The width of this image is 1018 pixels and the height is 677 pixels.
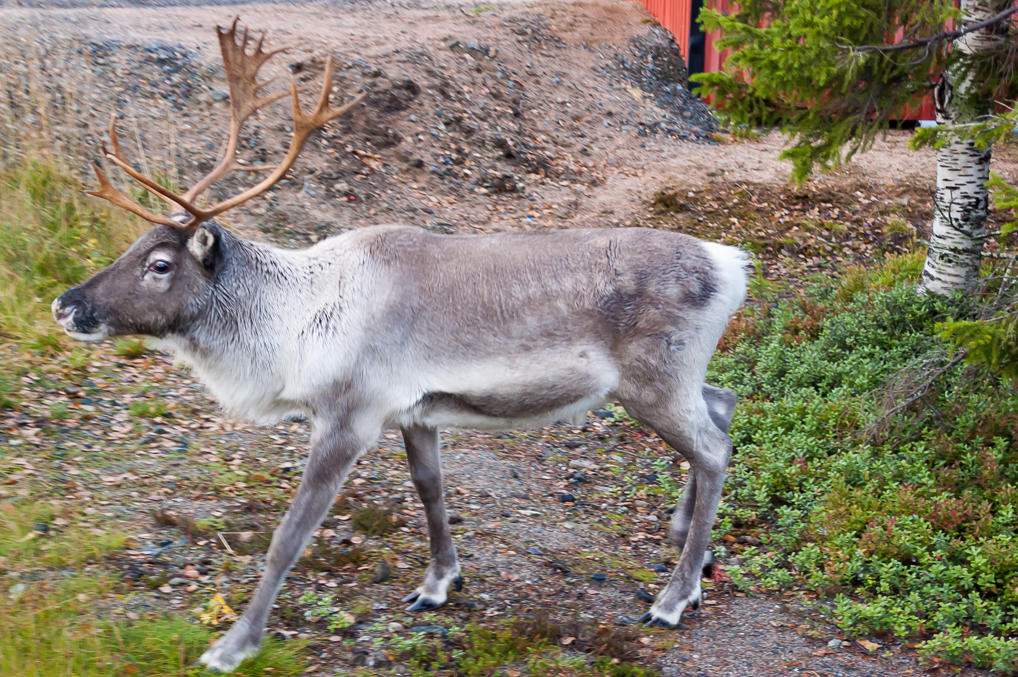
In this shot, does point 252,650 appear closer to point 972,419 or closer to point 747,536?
point 747,536

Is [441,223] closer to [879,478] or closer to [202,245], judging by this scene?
[879,478]

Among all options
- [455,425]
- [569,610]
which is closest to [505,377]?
[455,425]

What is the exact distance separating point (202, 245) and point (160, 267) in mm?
213

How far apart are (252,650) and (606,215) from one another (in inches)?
281

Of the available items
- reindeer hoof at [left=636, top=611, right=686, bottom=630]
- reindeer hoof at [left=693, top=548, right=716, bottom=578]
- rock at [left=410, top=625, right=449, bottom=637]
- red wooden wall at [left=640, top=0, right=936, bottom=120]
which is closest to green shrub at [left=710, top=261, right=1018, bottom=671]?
reindeer hoof at [left=693, top=548, right=716, bottom=578]

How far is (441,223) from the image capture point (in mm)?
10094

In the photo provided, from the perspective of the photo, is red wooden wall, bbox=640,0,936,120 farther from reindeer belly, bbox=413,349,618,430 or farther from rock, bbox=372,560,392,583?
rock, bbox=372,560,392,583

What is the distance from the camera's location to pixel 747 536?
238 inches

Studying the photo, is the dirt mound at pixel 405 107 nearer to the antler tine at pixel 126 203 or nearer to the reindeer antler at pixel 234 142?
the reindeer antler at pixel 234 142

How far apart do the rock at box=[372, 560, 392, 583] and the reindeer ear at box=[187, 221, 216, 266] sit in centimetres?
178

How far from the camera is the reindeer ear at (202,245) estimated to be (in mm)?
4664

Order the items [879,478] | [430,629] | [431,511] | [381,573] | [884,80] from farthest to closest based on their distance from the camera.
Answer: [884,80], [879,478], [381,573], [431,511], [430,629]

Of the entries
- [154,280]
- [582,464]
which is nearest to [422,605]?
[154,280]

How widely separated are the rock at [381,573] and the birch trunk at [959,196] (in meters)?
4.69
